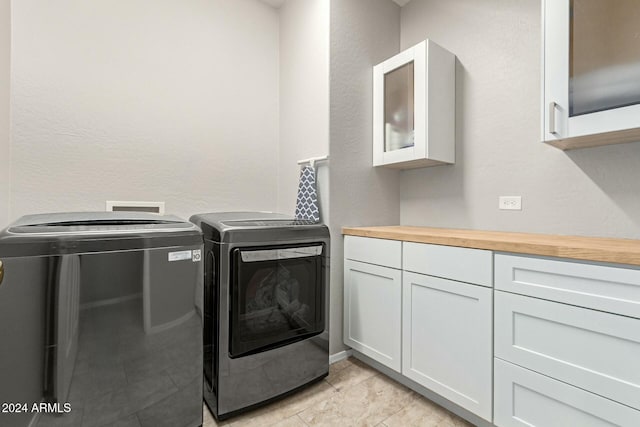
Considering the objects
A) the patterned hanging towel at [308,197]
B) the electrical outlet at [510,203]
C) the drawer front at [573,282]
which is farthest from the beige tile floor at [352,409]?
the electrical outlet at [510,203]

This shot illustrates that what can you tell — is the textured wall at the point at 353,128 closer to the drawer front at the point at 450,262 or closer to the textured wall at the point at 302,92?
the textured wall at the point at 302,92

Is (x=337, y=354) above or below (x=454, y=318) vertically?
below

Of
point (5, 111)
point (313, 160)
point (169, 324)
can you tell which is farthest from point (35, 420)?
point (313, 160)

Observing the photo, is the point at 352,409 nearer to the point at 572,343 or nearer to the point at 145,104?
the point at 572,343

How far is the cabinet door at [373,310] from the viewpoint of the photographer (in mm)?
1728

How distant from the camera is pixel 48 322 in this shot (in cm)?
104

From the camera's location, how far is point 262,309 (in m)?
1.56

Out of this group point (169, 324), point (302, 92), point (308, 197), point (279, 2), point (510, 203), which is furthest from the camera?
point (279, 2)

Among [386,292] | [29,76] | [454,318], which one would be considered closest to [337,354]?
[386,292]

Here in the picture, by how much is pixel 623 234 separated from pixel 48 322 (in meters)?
2.42

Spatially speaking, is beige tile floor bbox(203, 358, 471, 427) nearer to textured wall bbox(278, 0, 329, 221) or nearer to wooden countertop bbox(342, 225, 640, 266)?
wooden countertop bbox(342, 225, 640, 266)

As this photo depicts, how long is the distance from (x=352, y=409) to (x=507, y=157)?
1.68 m

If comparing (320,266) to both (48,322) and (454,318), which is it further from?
(48,322)

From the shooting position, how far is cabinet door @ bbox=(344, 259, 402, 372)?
173cm
